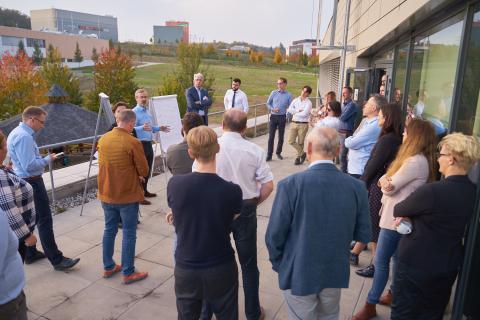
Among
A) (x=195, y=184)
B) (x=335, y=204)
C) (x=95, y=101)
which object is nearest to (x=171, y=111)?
(x=195, y=184)

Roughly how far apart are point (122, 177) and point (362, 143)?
248cm

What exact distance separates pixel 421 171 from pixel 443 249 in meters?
0.58

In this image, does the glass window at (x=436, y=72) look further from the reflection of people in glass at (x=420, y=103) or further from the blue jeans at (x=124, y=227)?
the blue jeans at (x=124, y=227)

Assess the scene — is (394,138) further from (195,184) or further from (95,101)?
(95,101)

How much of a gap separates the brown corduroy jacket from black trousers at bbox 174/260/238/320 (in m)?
1.37

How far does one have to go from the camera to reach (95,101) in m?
23.0

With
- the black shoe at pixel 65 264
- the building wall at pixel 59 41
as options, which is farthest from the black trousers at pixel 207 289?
the building wall at pixel 59 41

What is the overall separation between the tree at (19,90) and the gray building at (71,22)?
382 feet

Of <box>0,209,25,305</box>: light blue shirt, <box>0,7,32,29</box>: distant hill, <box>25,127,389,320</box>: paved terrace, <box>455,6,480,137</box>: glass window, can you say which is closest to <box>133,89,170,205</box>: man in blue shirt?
<box>25,127,389,320</box>: paved terrace

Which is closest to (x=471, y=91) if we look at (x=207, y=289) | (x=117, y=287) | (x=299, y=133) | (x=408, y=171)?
(x=408, y=171)

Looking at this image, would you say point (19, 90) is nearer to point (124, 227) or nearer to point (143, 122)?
point (143, 122)

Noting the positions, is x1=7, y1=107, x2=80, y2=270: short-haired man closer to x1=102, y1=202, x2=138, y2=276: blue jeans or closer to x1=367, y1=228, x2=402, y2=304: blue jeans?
x1=102, y1=202, x2=138, y2=276: blue jeans

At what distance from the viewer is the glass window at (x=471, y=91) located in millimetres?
3111

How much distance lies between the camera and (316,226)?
6.10ft
